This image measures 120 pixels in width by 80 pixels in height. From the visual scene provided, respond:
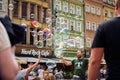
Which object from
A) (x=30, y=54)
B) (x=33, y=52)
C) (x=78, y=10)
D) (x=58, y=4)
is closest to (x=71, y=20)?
(x=78, y=10)

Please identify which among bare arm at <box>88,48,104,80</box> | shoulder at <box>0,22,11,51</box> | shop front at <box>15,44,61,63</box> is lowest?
shop front at <box>15,44,61,63</box>

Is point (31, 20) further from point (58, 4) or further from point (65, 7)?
point (65, 7)

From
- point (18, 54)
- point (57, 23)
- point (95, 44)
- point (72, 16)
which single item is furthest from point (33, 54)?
point (95, 44)

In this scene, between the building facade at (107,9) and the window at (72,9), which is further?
the building facade at (107,9)

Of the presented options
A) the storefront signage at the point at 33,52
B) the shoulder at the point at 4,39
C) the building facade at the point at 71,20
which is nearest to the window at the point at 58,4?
the building facade at the point at 71,20

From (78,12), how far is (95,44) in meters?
55.0

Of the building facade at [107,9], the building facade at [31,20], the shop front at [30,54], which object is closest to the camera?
the shop front at [30,54]

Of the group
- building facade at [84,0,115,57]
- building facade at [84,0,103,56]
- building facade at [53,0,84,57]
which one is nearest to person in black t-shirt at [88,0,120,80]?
building facade at [53,0,84,57]

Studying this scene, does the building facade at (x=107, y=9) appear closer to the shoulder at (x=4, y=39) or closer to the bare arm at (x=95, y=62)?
the bare arm at (x=95, y=62)

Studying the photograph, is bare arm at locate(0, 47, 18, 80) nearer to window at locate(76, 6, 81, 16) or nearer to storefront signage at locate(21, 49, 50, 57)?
storefront signage at locate(21, 49, 50, 57)

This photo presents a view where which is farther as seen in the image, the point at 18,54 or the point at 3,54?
the point at 18,54

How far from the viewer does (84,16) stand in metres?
59.2

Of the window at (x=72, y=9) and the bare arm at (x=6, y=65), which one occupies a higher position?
the window at (x=72, y=9)

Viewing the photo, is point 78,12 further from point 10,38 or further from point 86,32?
point 10,38
